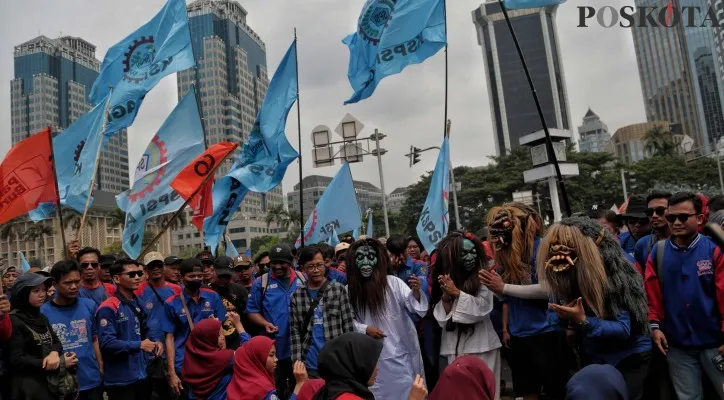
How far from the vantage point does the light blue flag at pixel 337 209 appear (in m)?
11.3

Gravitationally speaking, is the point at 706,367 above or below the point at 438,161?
below

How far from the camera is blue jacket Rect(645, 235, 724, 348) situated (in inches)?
144

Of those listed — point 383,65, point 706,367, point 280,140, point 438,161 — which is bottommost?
point 706,367

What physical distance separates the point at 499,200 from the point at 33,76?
435ft

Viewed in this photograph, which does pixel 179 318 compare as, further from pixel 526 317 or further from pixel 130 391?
pixel 526 317

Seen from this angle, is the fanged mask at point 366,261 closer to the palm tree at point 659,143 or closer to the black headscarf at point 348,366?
the black headscarf at point 348,366

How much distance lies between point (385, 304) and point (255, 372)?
120 centimetres

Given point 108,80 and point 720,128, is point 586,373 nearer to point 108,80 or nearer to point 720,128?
point 108,80

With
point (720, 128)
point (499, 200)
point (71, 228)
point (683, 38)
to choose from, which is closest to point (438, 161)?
point (499, 200)

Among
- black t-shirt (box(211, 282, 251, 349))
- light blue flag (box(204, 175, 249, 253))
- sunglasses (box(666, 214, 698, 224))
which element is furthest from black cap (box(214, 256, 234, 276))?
sunglasses (box(666, 214, 698, 224))

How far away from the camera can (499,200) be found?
49.3 metres

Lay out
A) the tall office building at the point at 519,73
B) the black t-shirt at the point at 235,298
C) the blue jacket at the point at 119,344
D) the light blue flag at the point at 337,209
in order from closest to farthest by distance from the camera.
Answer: the blue jacket at the point at 119,344 < the black t-shirt at the point at 235,298 < the light blue flag at the point at 337,209 < the tall office building at the point at 519,73

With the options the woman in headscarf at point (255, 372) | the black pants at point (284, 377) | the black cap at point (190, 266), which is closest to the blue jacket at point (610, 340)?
the woman in headscarf at point (255, 372)

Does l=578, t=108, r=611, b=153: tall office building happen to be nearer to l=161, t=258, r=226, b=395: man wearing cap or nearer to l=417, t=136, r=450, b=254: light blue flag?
l=417, t=136, r=450, b=254: light blue flag
